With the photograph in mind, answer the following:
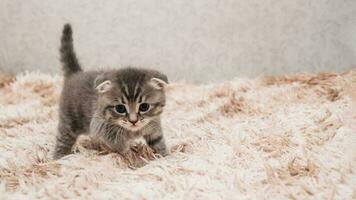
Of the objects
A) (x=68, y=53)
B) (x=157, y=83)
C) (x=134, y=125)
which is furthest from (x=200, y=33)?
Answer: (x=134, y=125)

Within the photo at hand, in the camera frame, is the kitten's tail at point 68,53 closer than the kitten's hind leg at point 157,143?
No

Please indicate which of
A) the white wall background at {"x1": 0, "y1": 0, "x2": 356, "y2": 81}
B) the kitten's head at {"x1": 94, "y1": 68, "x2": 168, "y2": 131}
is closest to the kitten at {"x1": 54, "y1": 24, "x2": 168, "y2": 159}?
the kitten's head at {"x1": 94, "y1": 68, "x2": 168, "y2": 131}

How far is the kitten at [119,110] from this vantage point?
4.57 ft

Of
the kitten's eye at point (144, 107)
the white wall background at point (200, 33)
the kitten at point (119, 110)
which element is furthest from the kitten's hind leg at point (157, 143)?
the white wall background at point (200, 33)

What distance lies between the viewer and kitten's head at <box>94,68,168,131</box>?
4.55 ft

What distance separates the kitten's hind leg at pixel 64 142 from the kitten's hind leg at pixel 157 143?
0.94ft

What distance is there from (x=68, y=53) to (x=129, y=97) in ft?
1.67

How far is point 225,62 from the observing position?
319 centimetres

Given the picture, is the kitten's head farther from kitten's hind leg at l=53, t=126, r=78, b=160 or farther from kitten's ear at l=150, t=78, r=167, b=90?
kitten's hind leg at l=53, t=126, r=78, b=160

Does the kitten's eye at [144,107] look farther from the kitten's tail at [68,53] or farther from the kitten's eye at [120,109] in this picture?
the kitten's tail at [68,53]

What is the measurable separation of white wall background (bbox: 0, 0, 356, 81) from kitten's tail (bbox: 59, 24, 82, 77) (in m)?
1.36

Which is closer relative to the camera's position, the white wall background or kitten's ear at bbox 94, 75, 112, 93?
kitten's ear at bbox 94, 75, 112, 93

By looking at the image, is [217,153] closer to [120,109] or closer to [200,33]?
[120,109]

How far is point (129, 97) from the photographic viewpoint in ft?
4.54
